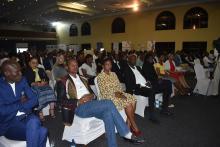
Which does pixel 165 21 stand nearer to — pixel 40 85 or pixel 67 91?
pixel 40 85

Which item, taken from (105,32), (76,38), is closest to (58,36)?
(76,38)

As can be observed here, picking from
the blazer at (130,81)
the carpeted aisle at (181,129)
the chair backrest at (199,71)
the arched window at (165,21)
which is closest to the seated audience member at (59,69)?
the carpeted aisle at (181,129)

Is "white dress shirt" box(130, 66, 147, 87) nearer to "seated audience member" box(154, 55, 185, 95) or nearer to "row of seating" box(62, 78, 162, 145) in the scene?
"seated audience member" box(154, 55, 185, 95)

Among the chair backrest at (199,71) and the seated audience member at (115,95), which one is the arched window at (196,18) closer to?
the chair backrest at (199,71)

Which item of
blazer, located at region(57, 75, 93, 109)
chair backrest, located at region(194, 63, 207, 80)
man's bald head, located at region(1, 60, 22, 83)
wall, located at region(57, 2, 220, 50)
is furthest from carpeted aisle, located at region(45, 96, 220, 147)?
wall, located at region(57, 2, 220, 50)

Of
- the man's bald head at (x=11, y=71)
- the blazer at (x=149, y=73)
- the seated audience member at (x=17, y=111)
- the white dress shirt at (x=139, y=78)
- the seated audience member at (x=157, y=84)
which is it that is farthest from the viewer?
the blazer at (x=149, y=73)

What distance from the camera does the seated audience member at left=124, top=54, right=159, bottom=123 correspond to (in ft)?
13.8

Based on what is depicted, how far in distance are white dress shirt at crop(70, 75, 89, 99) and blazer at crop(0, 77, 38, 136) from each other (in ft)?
2.52

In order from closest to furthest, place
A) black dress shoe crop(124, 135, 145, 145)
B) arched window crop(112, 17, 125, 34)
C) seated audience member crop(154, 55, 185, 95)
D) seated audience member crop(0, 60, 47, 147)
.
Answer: seated audience member crop(0, 60, 47, 147) → black dress shoe crop(124, 135, 145, 145) → seated audience member crop(154, 55, 185, 95) → arched window crop(112, 17, 125, 34)

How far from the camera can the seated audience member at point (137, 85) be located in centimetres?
420

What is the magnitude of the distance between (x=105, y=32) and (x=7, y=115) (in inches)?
619

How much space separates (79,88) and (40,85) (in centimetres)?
134

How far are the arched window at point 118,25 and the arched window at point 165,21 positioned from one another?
9.52 feet

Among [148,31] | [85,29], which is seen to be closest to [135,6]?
[148,31]
